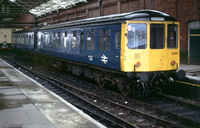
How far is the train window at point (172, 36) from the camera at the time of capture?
10.4 m

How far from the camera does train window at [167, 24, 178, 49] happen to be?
34.1 feet

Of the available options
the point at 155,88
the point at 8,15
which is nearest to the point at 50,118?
the point at 155,88

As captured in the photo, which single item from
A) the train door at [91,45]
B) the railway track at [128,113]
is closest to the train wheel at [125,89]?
the railway track at [128,113]

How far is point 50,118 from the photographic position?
23.4 feet

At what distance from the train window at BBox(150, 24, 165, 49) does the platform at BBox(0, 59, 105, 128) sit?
4.03 metres

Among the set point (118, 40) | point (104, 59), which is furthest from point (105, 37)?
point (118, 40)

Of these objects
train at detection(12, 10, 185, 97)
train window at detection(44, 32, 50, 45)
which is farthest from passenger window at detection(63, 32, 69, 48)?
train window at detection(44, 32, 50, 45)

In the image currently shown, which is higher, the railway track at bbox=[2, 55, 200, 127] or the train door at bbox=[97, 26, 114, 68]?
the train door at bbox=[97, 26, 114, 68]

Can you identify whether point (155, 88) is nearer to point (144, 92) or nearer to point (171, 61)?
point (144, 92)

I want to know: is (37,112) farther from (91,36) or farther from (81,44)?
(81,44)

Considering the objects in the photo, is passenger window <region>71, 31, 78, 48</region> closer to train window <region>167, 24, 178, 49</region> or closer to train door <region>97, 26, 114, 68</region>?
train door <region>97, 26, 114, 68</region>

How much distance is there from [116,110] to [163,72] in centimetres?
259

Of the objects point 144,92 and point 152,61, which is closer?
point 152,61

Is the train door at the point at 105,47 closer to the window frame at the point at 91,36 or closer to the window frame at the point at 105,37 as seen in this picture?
the window frame at the point at 105,37
